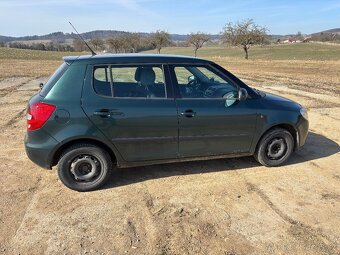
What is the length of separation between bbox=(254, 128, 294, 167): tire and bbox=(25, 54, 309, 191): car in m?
0.03

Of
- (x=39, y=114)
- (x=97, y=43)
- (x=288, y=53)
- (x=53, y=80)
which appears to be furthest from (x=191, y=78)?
(x=97, y=43)

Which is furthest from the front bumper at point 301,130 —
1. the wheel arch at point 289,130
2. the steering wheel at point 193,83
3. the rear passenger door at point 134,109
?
the rear passenger door at point 134,109

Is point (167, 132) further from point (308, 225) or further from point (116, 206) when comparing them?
point (308, 225)

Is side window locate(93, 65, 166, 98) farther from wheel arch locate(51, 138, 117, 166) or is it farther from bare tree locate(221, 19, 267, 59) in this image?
bare tree locate(221, 19, 267, 59)

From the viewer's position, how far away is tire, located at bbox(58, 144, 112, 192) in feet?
12.9

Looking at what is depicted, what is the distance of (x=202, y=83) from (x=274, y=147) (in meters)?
1.50

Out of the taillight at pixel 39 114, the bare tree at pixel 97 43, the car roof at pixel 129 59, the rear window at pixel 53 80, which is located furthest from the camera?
the bare tree at pixel 97 43

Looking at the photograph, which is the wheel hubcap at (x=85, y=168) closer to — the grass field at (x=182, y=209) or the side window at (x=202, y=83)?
the grass field at (x=182, y=209)

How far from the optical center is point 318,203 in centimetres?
381

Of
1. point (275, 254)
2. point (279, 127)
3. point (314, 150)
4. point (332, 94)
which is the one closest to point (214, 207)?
point (275, 254)

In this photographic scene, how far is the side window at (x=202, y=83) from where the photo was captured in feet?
14.0

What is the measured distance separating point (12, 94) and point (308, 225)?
35.2ft

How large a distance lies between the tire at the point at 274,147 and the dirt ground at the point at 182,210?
0.50ft

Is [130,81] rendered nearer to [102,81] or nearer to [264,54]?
[102,81]
